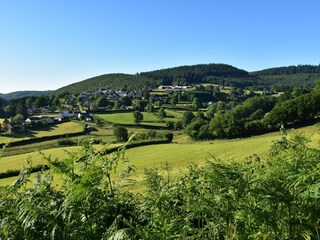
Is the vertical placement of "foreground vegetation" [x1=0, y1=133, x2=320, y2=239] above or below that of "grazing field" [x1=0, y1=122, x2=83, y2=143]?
above

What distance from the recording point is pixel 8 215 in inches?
132

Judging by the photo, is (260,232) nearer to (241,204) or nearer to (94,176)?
(241,204)

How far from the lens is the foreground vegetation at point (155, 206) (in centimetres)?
314

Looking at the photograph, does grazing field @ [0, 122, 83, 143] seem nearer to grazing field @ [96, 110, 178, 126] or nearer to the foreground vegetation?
grazing field @ [96, 110, 178, 126]

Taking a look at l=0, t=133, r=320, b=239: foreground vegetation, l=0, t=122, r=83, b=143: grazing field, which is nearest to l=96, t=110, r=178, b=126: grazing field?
l=0, t=122, r=83, b=143: grazing field

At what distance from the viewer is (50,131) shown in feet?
318

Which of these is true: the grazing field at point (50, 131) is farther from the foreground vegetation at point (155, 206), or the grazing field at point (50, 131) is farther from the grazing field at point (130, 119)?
the foreground vegetation at point (155, 206)

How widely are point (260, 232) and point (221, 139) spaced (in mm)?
75914

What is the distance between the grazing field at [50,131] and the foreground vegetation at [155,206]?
8898 centimetres

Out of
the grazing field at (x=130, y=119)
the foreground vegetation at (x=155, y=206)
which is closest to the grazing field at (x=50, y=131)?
the grazing field at (x=130, y=119)

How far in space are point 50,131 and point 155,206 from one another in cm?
9814

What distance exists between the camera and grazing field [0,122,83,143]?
298ft

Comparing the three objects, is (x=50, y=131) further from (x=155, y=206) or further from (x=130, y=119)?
(x=155, y=206)

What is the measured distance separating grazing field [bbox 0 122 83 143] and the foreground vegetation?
89.0 meters
